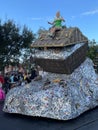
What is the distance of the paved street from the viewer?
441 cm

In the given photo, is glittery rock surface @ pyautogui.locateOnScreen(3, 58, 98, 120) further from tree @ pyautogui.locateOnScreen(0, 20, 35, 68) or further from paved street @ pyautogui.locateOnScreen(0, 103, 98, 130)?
tree @ pyautogui.locateOnScreen(0, 20, 35, 68)

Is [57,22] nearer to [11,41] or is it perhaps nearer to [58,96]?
[58,96]

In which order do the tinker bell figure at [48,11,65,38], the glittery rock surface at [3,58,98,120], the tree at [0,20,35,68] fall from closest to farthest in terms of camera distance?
the glittery rock surface at [3,58,98,120], the tinker bell figure at [48,11,65,38], the tree at [0,20,35,68]

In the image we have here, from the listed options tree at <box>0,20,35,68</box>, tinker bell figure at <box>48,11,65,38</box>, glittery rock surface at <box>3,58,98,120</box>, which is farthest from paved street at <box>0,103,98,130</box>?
tree at <box>0,20,35,68</box>

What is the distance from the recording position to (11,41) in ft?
62.5

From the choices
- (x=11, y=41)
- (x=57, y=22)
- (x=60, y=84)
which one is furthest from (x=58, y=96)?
(x=11, y=41)

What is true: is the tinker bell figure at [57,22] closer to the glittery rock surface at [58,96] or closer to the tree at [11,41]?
the glittery rock surface at [58,96]

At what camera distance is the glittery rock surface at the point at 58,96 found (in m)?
4.61

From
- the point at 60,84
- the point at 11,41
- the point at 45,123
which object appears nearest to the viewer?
the point at 45,123

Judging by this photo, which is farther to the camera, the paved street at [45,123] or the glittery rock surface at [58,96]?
the glittery rock surface at [58,96]

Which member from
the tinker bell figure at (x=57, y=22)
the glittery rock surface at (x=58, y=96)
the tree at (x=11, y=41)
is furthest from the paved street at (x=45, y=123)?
the tree at (x=11, y=41)

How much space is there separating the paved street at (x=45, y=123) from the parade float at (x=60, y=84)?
0.09 meters

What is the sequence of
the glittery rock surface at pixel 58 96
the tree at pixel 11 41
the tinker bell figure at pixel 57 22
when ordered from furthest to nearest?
1. the tree at pixel 11 41
2. the tinker bell figure at pixel 57 22
3. the glittery rock surface at pixel 58 96

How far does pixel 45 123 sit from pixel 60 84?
2.30 feet
